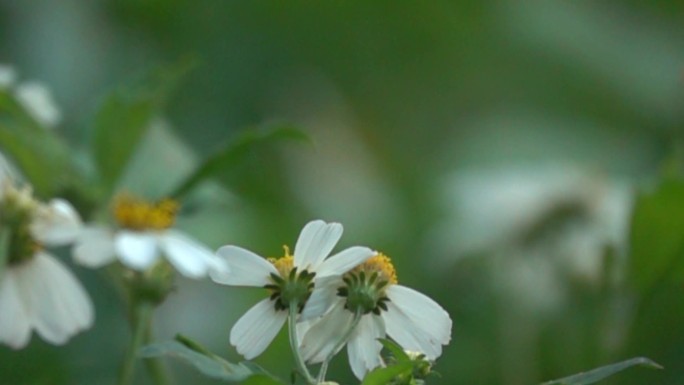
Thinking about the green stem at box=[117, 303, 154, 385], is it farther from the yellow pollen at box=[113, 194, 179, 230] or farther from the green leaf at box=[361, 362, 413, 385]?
the green leaf at box=[361, 362, 413, 385]

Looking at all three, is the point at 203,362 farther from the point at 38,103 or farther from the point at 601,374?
the point at 38,103

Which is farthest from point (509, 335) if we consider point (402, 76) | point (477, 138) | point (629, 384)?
point (402, 76)

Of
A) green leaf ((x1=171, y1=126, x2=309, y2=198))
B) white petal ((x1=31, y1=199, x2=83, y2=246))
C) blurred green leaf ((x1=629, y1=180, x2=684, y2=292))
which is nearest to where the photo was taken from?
white petal ((x1=31, y1=199, x2=83, y2=246))

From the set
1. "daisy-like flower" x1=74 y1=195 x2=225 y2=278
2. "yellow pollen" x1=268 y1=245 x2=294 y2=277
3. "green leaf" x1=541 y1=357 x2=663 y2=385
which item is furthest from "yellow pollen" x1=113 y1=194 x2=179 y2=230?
"green leaf" x1=541 y1=357 x2=663 y2=385

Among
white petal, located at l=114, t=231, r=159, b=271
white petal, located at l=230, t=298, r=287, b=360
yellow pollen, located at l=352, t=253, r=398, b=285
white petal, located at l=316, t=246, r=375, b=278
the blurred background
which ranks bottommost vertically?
the blurred background

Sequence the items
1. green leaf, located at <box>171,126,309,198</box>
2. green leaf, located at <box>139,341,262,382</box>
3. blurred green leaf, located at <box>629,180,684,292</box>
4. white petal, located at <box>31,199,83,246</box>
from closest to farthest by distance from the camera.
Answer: green leaf, located at <box>139,341,262,382</box> → white petal, located at <box>31,199,83,246</box> → green leaf, located at <box>171,126,309,198</box> → blurred green leaf, located at <box>629,180,684,292</box>

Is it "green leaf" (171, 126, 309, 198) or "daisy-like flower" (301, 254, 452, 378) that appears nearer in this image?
"daisy-like flower" (301, 254, 452, 378)

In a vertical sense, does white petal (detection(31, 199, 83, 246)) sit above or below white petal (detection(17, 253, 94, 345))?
above
